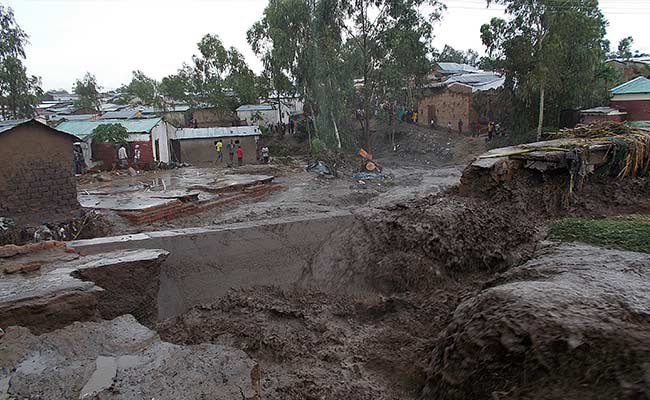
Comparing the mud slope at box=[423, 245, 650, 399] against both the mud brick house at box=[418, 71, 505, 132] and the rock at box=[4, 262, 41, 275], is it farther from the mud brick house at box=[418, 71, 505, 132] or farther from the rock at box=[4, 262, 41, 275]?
the mud brick house at box=[418, 71, 505, 132]

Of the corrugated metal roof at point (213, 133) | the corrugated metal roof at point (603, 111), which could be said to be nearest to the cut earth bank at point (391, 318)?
the corrugated metal roof at point (603, 111)

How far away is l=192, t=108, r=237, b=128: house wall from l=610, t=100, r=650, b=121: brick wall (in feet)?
75.4

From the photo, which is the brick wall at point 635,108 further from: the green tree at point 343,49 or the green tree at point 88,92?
the green tree at point 88,92

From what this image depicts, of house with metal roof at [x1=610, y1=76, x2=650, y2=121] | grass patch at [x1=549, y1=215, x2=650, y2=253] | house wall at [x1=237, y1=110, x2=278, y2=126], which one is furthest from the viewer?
house wall at [x1=237, y1=110, x2=278, y2=126]

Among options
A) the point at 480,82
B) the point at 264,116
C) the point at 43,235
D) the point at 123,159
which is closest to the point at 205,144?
the point at 123,159

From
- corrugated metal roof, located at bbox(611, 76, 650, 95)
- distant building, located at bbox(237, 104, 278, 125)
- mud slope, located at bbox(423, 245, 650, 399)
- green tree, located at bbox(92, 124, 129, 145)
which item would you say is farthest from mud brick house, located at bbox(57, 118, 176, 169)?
corrugated metal roof, located at bbox(611, 76, 650, 95)

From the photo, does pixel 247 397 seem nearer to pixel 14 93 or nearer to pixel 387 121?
pixel 14 93

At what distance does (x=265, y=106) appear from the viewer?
34469 mm

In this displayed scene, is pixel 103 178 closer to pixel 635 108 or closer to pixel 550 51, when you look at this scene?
pixel 550 51

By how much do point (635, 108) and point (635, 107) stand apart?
4 cm

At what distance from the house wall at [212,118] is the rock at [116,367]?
3057 cm

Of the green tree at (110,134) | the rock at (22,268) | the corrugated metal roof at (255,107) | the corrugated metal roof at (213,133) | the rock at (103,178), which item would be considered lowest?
the rock at (103,178)

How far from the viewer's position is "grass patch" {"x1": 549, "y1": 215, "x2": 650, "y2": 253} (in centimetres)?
516

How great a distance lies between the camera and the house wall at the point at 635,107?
Answer: 17.6 metres
